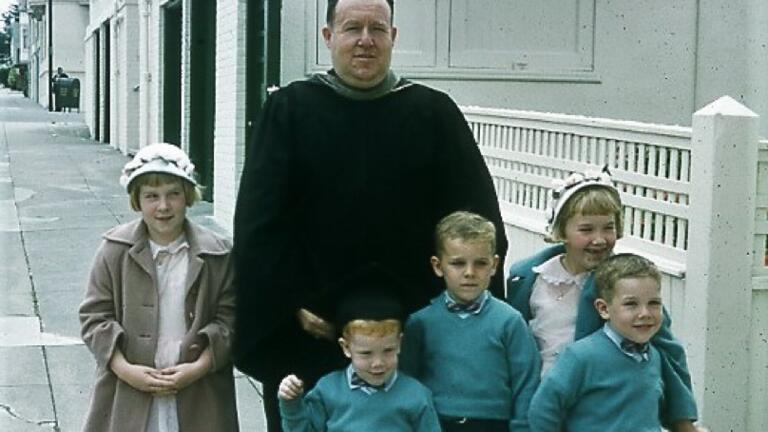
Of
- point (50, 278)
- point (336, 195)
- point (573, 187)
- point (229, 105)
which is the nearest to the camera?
point (336, 195)

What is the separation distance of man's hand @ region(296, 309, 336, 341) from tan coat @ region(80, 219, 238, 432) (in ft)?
1.62

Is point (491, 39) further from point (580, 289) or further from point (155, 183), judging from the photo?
point (580, 289)

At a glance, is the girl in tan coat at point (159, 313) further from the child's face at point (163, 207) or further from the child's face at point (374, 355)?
the child's face at point (374, 355)

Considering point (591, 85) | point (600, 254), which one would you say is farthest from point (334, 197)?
point (591, 85)

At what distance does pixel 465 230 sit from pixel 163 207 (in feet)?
3.58

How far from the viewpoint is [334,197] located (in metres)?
3.52

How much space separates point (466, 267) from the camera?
135 inches

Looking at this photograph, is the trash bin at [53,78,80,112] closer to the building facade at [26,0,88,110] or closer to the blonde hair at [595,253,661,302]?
the building facade at [26,0,88,110]

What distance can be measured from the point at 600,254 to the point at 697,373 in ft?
6.26

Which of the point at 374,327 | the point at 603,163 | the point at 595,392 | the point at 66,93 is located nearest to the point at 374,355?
the point at 374,327

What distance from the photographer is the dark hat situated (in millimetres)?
3389

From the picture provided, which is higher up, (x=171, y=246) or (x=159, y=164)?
(x=159, y=164)

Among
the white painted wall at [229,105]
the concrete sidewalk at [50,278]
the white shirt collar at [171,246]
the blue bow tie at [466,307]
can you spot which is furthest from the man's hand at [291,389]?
the white painted wall at [229,105]

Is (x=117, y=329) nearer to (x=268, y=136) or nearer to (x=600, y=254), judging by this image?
(x=268, y=136)
